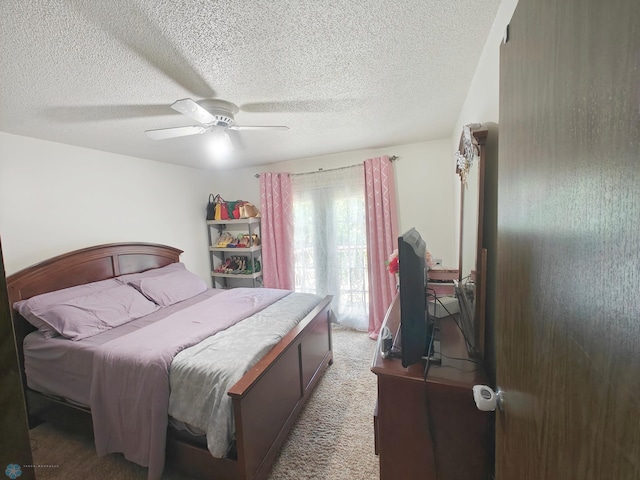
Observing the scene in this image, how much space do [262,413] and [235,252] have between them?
2822mm

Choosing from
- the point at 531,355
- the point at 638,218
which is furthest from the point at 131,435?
the point at 638,218

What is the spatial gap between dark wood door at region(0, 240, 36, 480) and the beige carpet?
5.11ft

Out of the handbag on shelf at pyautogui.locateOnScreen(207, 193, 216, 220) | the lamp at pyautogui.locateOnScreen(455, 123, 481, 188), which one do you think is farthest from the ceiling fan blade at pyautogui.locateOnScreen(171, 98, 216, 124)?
the handbag on shelf at pyautogui.locateOnScreen(207, 193, 216, 220)

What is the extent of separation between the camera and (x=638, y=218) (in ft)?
0.93

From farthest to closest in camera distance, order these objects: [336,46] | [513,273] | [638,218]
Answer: [336,46] < [513,273] < [638,218]

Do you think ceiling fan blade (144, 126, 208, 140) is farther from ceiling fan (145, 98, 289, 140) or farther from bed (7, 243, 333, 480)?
bed (7, 243, 333, 480)

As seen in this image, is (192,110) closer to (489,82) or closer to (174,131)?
(174,131)

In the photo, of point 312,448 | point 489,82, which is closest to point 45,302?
point 312,448

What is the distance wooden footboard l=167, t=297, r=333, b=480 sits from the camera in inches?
52.6

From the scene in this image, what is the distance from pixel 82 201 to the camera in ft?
8.26

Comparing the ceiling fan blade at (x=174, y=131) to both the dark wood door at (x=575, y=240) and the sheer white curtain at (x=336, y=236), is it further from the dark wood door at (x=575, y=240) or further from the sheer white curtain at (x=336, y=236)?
the dark wood door at (x=575, y=240)

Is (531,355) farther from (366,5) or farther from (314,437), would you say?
(314,437)

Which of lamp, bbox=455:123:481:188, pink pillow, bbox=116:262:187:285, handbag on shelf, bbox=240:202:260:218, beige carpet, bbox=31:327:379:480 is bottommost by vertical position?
beige carpet, bbox=31:327:379:480

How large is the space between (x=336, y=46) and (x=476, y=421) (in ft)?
5.67
